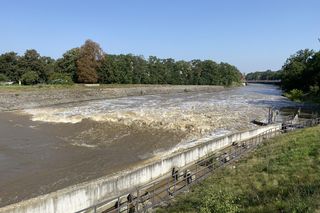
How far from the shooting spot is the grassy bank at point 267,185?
24.2ft

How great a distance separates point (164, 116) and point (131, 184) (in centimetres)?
2235

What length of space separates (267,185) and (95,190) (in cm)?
574

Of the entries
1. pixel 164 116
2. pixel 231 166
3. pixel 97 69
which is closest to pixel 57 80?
pixel 97 69

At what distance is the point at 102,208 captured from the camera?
10570mm

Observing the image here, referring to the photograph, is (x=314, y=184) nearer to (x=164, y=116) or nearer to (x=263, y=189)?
(x=263, y=189)

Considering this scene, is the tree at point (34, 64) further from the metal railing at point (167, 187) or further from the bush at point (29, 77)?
the metal railing at point (167, 187)

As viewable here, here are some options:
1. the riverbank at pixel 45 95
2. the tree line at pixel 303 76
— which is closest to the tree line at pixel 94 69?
the riverbank at pixel 45 95

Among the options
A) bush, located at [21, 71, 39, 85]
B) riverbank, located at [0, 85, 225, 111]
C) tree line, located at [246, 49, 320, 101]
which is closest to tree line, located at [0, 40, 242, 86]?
bush, located at [21, 71, 39, 85]

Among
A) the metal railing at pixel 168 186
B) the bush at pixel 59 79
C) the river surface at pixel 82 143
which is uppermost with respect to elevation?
the bush at pixel 59 79

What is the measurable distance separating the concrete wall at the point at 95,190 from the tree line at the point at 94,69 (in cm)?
6327

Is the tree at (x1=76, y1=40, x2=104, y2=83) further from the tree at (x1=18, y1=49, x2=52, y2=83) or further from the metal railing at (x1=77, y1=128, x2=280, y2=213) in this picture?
the metal railing at (x1=77, y1=128, x2=280, y2=213)

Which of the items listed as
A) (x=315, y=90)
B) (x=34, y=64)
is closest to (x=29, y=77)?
(x=34, y=64)

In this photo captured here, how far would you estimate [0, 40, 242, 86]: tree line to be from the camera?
3024 inches

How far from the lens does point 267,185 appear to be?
34.2ft
